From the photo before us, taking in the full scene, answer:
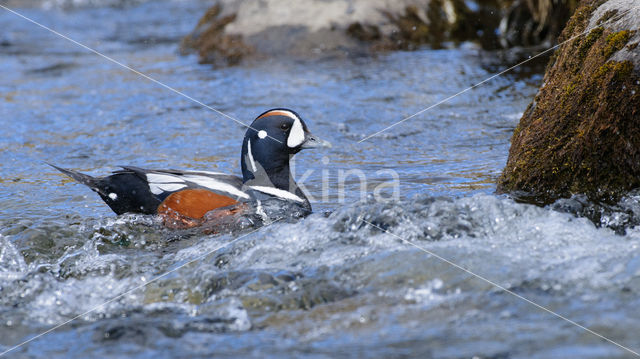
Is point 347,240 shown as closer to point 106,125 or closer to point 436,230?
point 436,230

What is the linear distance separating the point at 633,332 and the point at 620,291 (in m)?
0.35

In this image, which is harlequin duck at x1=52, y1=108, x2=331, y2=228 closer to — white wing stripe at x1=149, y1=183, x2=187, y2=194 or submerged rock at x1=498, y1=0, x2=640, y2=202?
white wing stripe at x1=149, y1=183, x2=187, y2=194

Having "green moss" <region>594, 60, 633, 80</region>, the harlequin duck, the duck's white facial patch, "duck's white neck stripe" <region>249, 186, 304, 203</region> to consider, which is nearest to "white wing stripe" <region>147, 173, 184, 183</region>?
the harlequin duck

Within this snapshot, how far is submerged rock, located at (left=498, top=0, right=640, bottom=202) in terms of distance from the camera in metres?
4.07

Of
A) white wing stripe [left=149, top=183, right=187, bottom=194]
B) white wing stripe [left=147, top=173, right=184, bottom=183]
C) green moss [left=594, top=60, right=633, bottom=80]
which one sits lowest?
white wing stripe [left=149, top=183, right=187, bottom=194]

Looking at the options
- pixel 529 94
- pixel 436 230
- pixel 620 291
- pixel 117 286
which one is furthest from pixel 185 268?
pixel 529 94

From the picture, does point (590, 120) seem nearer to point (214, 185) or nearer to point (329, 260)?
point (329, 260)

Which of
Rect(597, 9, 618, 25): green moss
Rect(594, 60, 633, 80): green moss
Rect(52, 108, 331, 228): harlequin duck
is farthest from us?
Rect(52, 108, 331, 228): harlequin duck

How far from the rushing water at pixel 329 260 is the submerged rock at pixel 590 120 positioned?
18 centimetres

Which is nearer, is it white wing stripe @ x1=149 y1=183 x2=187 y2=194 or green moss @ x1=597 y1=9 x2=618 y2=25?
green moss @ x1=597 y1=9 x2=618 y2=25

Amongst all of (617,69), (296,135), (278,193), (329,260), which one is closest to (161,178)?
(278,193)

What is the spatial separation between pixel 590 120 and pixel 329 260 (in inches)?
68.1

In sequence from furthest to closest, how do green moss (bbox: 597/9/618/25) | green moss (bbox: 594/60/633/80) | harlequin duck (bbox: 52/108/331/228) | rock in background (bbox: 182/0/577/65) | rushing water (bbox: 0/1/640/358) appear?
rock in background (bbox: 182/0/577/65) → harlequin duck (bbox: 52/108/331/228) → green moss (bbox: 597/9/618/25) → green moss (bbox: 594/60/633/80) → rushing water (bbox: 0/1/640/358)

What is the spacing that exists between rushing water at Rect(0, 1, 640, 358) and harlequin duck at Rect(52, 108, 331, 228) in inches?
6.0
